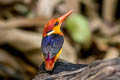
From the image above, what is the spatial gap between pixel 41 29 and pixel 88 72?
3477mm

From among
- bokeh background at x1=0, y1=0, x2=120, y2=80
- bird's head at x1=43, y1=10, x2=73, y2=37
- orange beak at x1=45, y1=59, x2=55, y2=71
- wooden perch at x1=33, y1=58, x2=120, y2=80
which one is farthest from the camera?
bokeh background at x1=0, y1=0, x2=120, y2=80

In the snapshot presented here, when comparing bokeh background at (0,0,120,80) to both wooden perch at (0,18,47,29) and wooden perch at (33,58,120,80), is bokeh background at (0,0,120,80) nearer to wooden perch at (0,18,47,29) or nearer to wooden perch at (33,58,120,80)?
wooden perch at (0,18,47,29)

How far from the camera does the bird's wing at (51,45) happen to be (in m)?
2.80

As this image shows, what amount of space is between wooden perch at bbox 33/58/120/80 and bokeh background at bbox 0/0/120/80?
2406 millimetres

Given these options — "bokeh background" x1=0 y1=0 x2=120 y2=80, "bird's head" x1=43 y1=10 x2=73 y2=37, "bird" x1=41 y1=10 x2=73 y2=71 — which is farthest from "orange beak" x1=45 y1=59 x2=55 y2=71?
"bokeh background" x1=0 y1=0 x2=120 y2=80

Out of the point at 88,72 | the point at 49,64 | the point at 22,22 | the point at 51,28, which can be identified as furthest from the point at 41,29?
the point at 88,72

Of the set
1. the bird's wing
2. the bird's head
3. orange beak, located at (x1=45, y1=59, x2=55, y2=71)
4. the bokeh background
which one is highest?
the bird's head

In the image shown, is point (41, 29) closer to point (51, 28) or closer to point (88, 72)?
point (51, 28)

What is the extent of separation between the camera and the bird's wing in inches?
110

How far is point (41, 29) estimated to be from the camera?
19.7ft

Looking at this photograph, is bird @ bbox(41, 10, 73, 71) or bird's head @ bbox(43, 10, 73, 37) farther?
bird's head @ bbox(43, 10, 73, 37)

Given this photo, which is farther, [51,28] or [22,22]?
[22,22]

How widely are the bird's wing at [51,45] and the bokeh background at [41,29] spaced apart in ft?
7.73

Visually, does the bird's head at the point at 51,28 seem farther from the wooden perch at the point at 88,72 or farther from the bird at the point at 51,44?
the wooden perch at the point at 88,72
